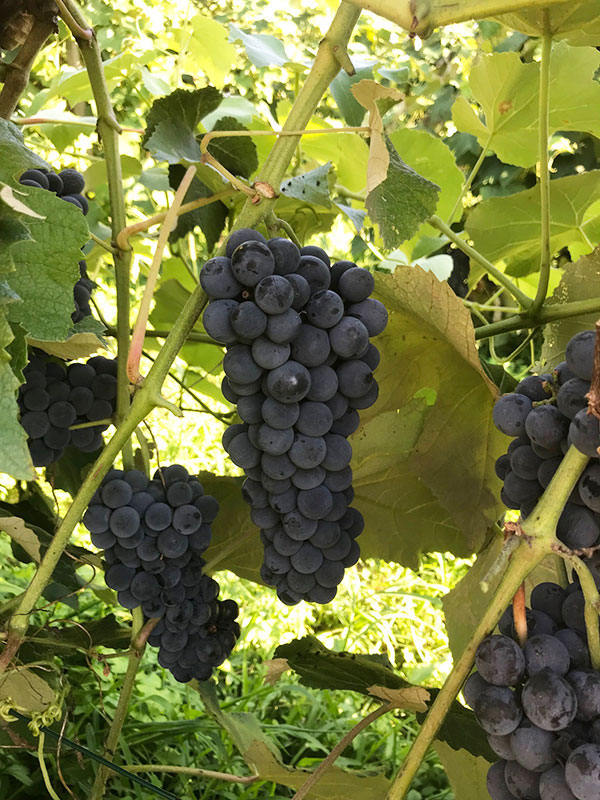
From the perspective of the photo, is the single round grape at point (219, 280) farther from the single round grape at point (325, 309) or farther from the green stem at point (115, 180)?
the green stem at point (115, 180)

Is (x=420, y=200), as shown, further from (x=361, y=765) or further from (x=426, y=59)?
(x=426, y=59)

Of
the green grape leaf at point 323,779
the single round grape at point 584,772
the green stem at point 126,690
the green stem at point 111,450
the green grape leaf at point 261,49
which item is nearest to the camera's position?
the single round grape at point 584,772

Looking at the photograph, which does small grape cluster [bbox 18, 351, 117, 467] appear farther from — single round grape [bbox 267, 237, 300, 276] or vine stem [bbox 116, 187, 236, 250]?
single round grape [bbox 267, 237, 300, 276]

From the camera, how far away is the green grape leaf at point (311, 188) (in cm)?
54

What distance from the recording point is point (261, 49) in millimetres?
763

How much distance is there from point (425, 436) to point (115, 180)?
30 centimetres

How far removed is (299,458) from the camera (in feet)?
1.37

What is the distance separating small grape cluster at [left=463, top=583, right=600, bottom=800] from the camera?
32 cm

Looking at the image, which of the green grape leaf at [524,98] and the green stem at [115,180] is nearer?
the green stem at [115,180]

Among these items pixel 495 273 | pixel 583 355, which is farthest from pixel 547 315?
pixel 583 355

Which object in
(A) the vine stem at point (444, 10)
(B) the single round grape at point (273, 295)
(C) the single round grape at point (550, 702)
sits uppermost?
(A) the vine stem at point (444, 10)

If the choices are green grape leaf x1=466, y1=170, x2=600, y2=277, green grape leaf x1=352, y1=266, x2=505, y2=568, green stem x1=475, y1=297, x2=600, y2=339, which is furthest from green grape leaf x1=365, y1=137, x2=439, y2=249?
green grape leaf x1=466, y1=170, x2=600, y2=277

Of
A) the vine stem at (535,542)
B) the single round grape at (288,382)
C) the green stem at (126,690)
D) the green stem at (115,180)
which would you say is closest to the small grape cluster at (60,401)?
the green stem at (115,180)

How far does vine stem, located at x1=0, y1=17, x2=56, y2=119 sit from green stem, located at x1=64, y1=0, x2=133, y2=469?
65 millimetres
